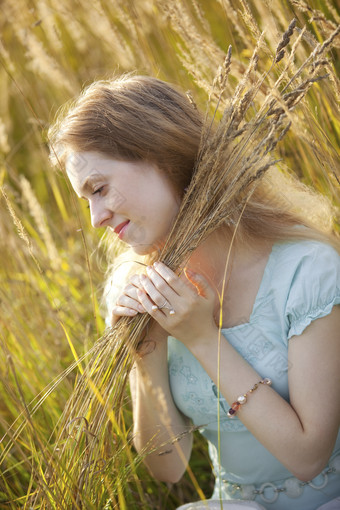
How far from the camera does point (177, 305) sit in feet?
3.35

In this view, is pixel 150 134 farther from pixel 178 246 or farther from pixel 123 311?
pixel 123 311

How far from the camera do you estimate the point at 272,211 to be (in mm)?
1262

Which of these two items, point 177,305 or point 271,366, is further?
point 271,366

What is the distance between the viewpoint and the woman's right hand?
1.10 metres

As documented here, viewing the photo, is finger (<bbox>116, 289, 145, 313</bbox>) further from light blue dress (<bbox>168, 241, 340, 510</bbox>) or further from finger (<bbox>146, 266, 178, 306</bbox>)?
light blue dress (<bbox>168, 241, 340, 510</bbox>)

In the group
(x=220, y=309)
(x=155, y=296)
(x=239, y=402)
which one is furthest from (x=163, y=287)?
(x=239, y=402)

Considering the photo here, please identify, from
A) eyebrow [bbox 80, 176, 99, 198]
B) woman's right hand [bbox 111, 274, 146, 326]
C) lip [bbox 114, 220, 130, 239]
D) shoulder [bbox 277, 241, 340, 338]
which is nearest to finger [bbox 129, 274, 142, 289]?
woman's right hand [bbox 111, 274, 146, 326]

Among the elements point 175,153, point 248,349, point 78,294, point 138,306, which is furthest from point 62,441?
point 78,294

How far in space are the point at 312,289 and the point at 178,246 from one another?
12.4 inches

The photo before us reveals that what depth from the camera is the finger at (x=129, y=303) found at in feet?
3.57

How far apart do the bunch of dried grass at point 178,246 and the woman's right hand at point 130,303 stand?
0.8 inches

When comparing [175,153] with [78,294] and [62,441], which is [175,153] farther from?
[78,294]

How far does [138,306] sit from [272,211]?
1.45 ft

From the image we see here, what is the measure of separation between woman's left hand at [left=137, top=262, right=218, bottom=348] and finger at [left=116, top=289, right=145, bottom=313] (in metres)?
0.03
